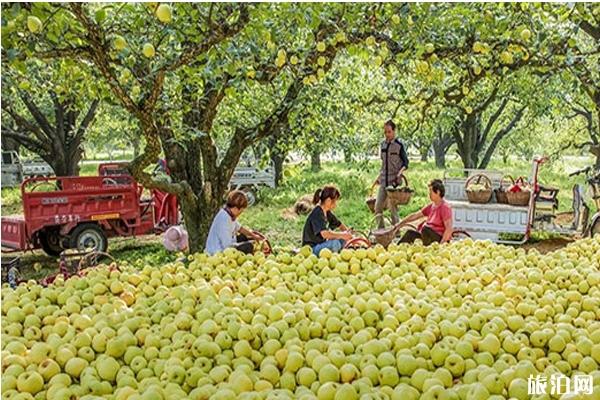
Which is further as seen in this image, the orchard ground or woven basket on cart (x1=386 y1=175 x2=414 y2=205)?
the orchard ground

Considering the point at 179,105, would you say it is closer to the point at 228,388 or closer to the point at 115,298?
the point at 115,298

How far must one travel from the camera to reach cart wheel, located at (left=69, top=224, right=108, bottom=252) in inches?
368

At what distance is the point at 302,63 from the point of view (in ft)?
17.3

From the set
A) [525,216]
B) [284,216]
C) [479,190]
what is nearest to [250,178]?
[284,216]

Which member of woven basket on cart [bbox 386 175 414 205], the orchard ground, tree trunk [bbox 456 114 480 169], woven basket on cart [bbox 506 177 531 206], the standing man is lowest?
the orchard ground

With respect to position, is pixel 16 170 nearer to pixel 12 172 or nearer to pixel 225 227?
pixel 12 172

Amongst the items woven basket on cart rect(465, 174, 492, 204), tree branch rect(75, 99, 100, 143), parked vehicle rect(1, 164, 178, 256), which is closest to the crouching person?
parked vehicle rect(1, 164, 178, 256)

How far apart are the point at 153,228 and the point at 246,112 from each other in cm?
323

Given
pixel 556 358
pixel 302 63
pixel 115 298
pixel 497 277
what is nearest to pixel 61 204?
pixel 302 63

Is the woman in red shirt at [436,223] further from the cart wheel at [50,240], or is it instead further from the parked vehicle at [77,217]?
the cart wheel at [50,240]

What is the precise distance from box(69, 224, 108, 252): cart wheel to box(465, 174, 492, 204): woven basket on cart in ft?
21.0

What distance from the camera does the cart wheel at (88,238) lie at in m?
9.35

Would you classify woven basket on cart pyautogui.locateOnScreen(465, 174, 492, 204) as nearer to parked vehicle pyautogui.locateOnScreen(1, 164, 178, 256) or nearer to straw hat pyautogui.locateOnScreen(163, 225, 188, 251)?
straw hat pyautogui.locateOnScreen(163, 225, 188, 251)

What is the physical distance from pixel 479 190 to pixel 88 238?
6771mm
